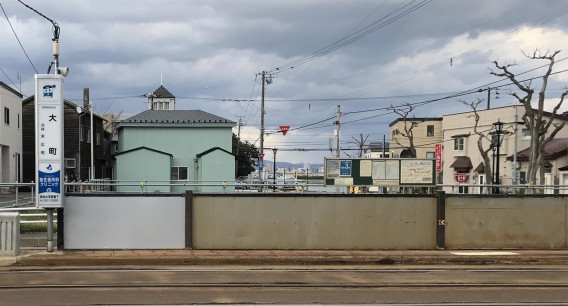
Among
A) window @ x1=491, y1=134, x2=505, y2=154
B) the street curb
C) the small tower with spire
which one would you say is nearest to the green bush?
the street curb

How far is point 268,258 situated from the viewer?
10906 mm

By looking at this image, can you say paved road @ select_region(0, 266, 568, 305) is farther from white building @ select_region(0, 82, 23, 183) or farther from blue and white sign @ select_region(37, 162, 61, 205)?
white building @ select_region(0, 82, 23, 183)

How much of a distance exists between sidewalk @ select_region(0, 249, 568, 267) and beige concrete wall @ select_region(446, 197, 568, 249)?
0.70 m

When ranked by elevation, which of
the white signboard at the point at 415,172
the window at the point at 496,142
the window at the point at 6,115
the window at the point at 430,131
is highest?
the window at the point at 430,131

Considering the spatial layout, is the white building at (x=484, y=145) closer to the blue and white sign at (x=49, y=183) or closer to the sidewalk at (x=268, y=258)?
the sidewalk at (x=268, y=258)

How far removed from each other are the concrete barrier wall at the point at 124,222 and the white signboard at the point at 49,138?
62 cm

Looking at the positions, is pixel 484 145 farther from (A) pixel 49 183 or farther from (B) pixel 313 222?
(A) pixel 49 183

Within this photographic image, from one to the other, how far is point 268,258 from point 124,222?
3649 mm

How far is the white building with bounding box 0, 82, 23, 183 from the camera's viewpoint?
33281 millimetres

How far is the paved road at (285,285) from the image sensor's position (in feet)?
25.2

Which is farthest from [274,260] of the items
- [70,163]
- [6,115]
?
[70,163]

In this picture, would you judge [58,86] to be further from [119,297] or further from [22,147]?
[22,147]

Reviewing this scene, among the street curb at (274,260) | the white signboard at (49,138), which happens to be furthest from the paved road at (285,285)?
the white signboard at (49,138)

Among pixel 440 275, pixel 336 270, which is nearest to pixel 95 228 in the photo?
pixel 336 270
